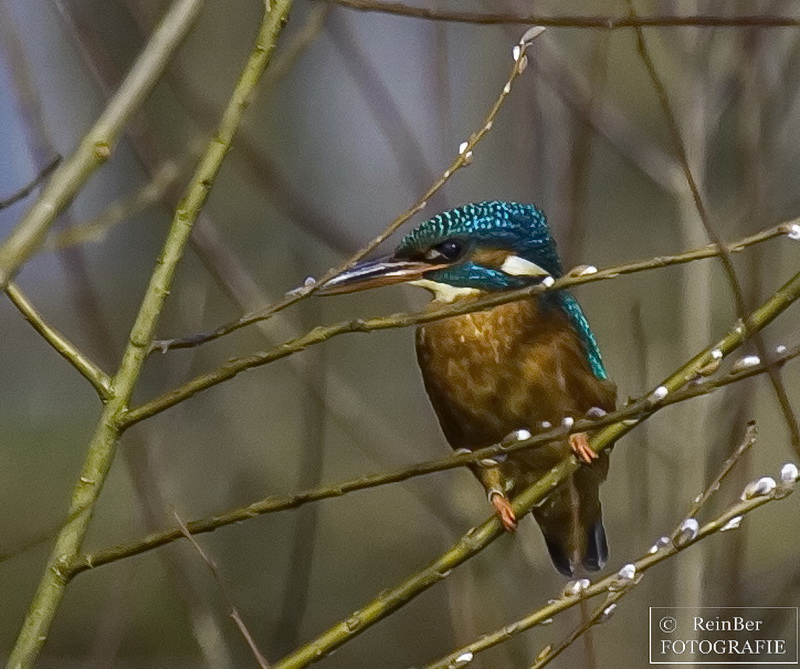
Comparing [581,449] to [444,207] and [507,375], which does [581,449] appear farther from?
[444,207]

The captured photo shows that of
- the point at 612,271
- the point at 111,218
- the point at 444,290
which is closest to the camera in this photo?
the point at 612,271

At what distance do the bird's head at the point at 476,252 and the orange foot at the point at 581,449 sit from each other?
0.16 metres

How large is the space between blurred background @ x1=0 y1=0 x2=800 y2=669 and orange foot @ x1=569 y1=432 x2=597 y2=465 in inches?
5.0

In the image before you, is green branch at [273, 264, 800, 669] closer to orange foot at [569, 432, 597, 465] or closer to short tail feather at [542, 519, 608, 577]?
orange foot at [569, 432, 597, 465]

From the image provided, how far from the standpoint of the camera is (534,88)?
2.98 feet

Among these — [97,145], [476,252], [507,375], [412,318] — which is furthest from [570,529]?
[97,145]

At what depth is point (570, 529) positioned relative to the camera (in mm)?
851

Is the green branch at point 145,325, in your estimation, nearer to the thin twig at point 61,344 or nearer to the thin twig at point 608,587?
the thin twig at point 61,344

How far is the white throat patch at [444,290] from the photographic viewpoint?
0.81 m

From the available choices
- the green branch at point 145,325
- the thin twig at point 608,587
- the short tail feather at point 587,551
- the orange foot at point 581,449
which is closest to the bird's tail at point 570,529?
the short tail feather at point 587,551

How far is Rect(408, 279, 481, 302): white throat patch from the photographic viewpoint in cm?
81

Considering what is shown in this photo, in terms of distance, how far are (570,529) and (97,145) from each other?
0.51m

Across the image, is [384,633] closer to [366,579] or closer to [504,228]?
[366,579]

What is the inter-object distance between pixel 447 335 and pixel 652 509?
375 millimetres
